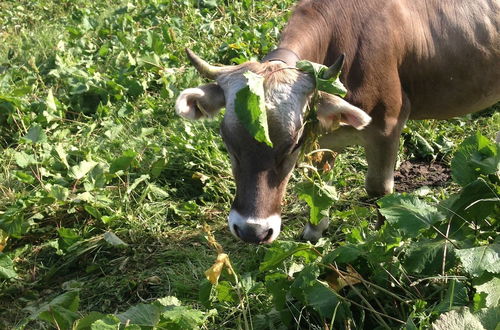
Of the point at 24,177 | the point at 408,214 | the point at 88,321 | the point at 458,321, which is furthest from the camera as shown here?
the point at 24,177

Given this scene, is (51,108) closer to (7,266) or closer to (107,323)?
(7,266)

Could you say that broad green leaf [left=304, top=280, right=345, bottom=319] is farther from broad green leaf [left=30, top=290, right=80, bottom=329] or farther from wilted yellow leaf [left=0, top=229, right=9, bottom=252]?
wilted yellow leaf [left=0, top=229, right=9, bottom=252]

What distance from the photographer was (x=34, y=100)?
6020 mm

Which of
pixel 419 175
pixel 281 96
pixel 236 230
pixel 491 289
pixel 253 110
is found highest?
pixel 253 110

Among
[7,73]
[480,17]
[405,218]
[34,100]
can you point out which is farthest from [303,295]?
[7,73]

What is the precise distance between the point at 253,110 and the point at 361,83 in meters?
1.26

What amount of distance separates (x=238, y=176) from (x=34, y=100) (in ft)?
11.1

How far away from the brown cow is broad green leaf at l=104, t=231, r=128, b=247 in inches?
44.5

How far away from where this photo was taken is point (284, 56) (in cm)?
376

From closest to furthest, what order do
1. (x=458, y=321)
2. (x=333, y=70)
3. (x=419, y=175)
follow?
(x=458, y=321), (x=333, y=70), (x=419, y=175)

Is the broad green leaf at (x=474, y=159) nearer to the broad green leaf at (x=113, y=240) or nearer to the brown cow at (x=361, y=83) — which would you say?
the brown cow at (x=361, y=83)

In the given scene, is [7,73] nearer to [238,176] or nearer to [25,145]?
[25,145]

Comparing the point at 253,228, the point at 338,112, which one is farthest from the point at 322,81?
the point at 253,228

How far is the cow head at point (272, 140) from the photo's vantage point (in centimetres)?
332
